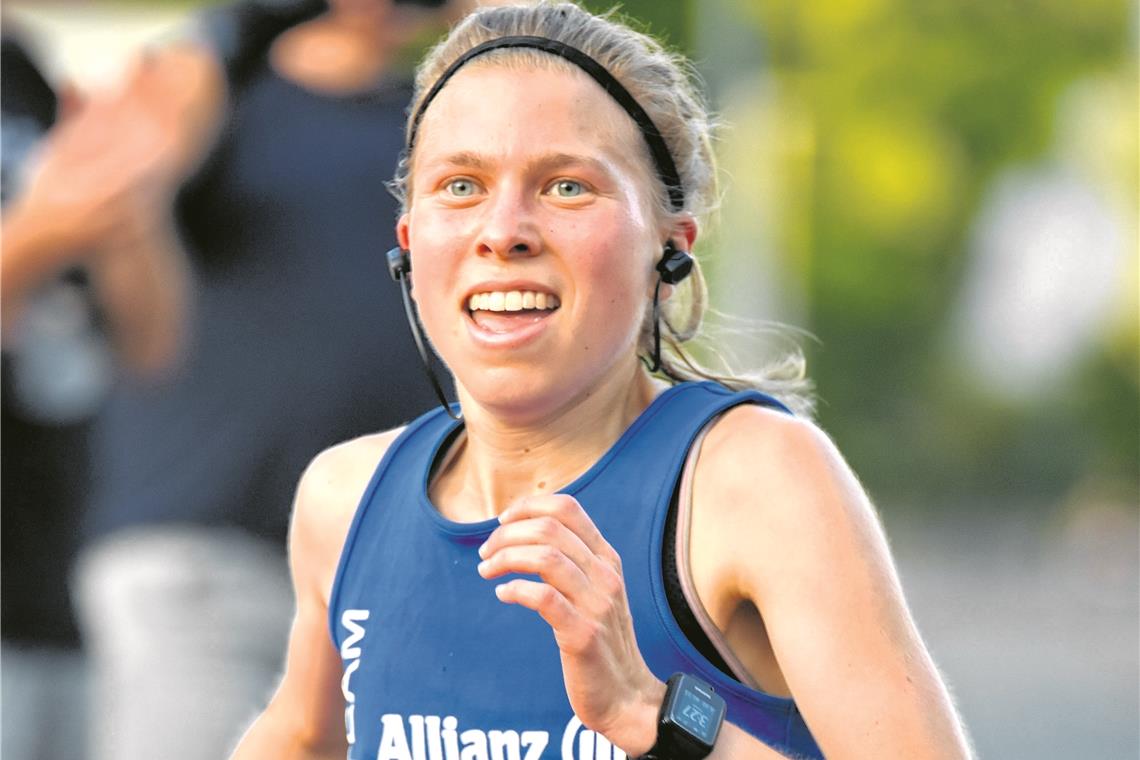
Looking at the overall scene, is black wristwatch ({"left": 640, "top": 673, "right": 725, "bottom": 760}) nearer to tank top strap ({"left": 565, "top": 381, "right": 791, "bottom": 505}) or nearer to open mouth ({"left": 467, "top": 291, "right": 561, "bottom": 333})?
tank top strap ({"left": 565, "top": 381, "right": 791, "bottom": 505})

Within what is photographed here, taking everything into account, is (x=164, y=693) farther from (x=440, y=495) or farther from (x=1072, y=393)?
(x=1072, y=393)

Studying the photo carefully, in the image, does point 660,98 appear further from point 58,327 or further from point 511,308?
point 58,327

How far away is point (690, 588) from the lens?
244cm

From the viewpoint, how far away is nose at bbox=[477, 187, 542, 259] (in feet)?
8.25

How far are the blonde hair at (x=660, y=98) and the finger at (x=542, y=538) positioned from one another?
2.06ft

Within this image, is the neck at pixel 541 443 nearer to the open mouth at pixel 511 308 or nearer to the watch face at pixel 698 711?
the open mouth at pixel 511 308

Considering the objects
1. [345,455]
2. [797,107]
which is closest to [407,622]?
[345,455]

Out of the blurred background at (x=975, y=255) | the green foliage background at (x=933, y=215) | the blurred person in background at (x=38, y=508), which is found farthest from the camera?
the green foliage background at (x=933, y=215)

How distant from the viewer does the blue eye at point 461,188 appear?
2.63 m

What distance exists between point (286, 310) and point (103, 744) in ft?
5.37

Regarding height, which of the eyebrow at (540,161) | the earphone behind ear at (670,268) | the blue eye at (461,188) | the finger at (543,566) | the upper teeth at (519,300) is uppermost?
the eyebrow at (540,161)

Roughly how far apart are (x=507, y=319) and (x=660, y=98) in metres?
0.41

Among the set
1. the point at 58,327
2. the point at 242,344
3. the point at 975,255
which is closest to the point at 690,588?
the point at 242,344

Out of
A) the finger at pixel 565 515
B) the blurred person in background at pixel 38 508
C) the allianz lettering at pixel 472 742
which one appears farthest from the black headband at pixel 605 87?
the blurred person in background at pixel 38 508
